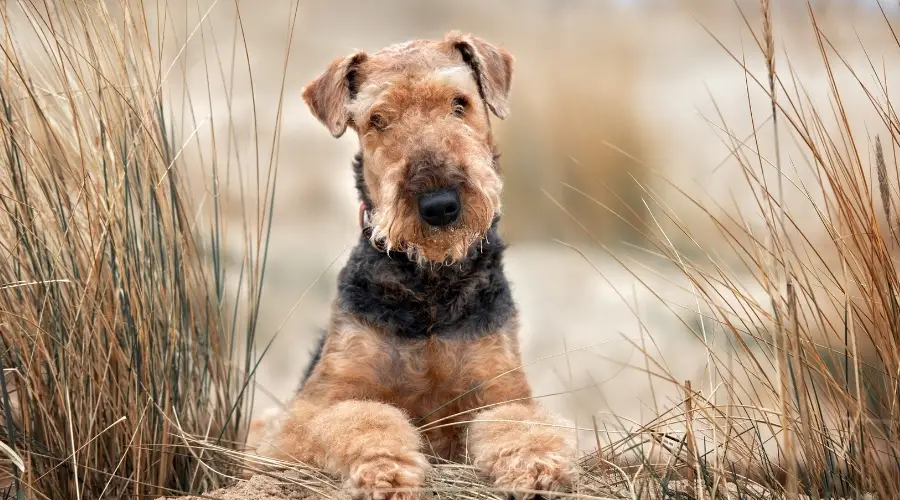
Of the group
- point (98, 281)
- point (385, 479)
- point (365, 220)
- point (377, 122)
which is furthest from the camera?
point (365, 220)

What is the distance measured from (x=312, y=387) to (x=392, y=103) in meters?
1.13

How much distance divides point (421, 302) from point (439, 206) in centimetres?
47

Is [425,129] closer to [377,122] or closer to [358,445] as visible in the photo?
[377,122]

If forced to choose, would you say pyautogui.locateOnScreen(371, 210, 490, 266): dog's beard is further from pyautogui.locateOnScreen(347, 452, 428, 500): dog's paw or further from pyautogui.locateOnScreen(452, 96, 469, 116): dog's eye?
pyautogui.locateOnScreen(347, 452, 428, 500): dog's paw

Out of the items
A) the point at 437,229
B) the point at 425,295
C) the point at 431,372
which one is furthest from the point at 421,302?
the point at 437,229

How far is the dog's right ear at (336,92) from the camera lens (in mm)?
3273

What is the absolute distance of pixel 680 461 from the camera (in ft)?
8.09

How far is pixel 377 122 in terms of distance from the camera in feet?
10.1

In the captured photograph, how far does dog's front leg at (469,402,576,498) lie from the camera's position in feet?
7.56

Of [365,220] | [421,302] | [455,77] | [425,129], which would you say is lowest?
[421,302]

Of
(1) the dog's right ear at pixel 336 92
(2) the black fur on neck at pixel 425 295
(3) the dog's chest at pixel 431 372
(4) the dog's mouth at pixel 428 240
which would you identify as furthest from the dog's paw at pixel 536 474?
(1) the dog's right ear at pixel 336 92

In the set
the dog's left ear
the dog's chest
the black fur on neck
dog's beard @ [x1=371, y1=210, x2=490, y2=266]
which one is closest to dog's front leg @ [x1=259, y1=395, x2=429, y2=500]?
the dog's chest

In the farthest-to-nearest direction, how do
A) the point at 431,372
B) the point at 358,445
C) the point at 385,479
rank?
the point at 431,372
the point at 358,445
the point at 385,479

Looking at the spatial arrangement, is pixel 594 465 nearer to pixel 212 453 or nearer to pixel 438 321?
pixel 438 321
